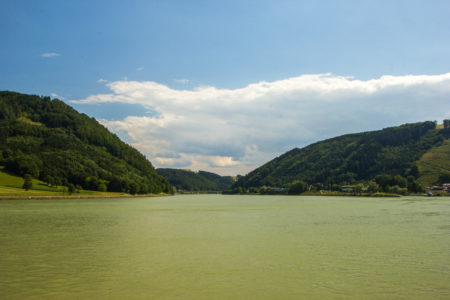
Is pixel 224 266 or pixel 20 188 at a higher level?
pixel 20 188

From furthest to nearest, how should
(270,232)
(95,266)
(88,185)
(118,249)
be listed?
(88,185) < (270,232) < (118,249) < (95,266)

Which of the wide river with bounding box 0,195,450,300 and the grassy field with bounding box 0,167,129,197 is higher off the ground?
the grassy field with bounding box 0,167,129,197

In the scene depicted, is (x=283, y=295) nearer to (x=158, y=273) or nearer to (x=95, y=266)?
(x=158, y=273)

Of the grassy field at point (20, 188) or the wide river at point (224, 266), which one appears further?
the grassy field at point (20, 188)

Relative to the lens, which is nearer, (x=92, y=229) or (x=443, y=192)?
(x=92, y=229)

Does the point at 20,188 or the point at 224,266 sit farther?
the point at 20,188

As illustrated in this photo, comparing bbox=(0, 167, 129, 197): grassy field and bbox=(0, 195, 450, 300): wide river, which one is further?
bbox=(0, 167, 129, 197): grassy field

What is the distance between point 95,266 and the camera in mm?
21297

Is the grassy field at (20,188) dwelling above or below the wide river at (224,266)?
above

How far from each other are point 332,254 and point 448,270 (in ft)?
24.7

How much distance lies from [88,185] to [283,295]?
165074 mm

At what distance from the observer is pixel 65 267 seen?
68.1ft

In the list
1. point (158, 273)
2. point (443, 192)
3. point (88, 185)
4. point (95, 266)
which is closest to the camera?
point (158, 273)

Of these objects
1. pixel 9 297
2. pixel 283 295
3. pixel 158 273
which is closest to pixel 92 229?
pixel 158 273
